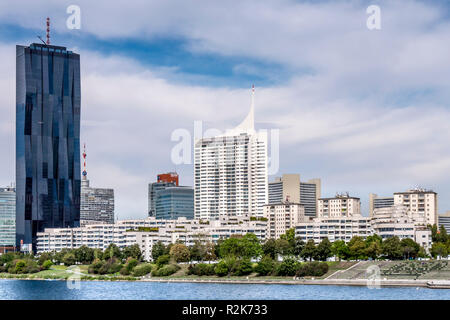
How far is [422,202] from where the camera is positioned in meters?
106

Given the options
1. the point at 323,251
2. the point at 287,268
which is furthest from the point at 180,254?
the point at 323,251

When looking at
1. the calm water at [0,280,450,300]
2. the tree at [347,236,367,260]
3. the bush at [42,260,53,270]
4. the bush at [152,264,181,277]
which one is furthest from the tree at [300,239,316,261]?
the bush at [42,260,53,270]

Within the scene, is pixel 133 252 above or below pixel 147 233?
below

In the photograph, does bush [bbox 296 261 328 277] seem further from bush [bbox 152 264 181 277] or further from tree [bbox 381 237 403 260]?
bush [bbox 152 264 181 277]

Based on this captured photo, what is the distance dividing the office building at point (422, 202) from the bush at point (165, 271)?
4700 cm

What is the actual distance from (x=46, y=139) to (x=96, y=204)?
47.8 metres

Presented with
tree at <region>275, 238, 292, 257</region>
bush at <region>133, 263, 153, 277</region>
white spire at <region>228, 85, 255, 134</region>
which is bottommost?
bush at <region>133, 263, 153, 277</region>

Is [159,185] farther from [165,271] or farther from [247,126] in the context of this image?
[165,271]

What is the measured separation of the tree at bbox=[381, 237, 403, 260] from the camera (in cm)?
6881

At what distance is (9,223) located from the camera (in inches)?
5527

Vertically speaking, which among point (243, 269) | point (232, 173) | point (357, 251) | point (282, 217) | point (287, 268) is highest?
point (232, 173)

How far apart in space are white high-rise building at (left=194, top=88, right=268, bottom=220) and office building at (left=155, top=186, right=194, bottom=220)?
314 inches
